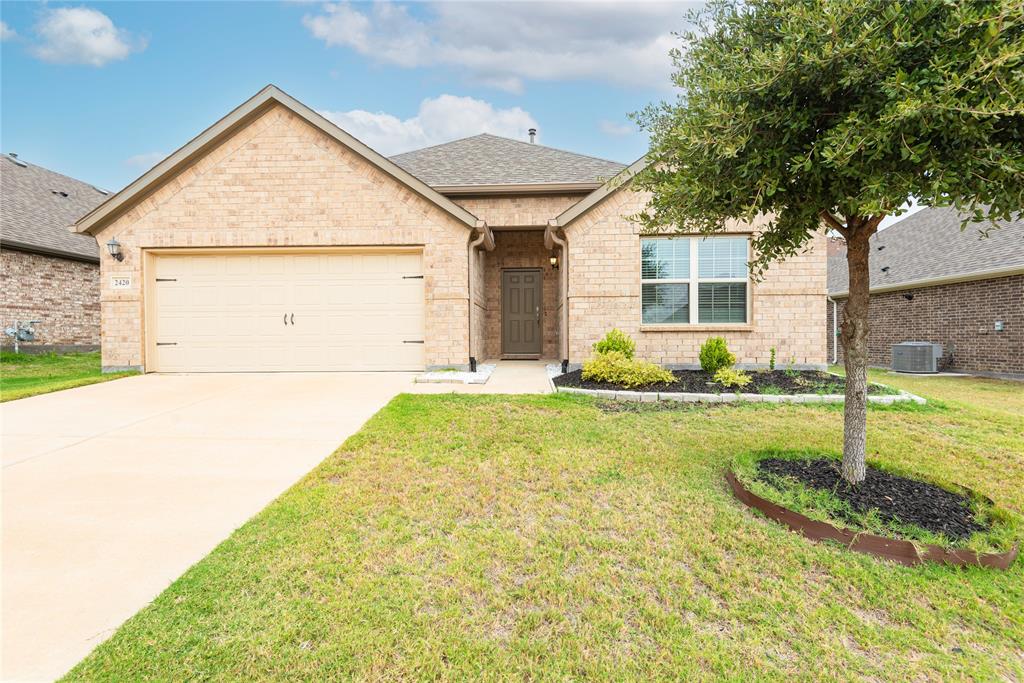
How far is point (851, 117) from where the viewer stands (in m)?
2.69

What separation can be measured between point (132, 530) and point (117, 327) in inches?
337

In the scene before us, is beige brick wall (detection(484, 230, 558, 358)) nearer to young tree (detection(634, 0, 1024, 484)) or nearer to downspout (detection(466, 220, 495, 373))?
downspout (detection(466, 220, 495, 373))

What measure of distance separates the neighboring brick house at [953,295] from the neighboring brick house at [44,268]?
2372 cm

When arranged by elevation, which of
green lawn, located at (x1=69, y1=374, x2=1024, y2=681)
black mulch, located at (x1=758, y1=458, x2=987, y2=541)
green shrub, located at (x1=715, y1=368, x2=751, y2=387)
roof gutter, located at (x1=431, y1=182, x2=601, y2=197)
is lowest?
green lawn, located at (x1=69, y1=374, x2=1024, y2=681)

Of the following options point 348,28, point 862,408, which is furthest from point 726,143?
point 348,28

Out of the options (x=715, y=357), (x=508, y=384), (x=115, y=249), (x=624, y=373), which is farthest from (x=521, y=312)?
(x=115, y=249)

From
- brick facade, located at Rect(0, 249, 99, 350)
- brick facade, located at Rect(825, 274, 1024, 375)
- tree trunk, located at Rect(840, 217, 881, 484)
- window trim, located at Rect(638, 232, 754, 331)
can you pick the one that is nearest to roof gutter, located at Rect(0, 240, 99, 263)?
brick facade, located at Rect(0, 249, 99, 350)

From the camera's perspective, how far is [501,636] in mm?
1992

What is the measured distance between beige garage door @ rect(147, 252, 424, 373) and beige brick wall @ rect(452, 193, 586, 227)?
328 centimetres

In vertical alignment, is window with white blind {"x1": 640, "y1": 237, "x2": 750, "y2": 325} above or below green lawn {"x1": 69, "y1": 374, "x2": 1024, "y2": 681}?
above

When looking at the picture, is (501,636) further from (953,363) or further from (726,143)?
(953,363)

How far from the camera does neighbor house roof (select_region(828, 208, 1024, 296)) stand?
11.6m

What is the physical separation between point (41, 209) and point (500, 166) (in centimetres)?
1635

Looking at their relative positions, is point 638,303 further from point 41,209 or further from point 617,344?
point 41,209
